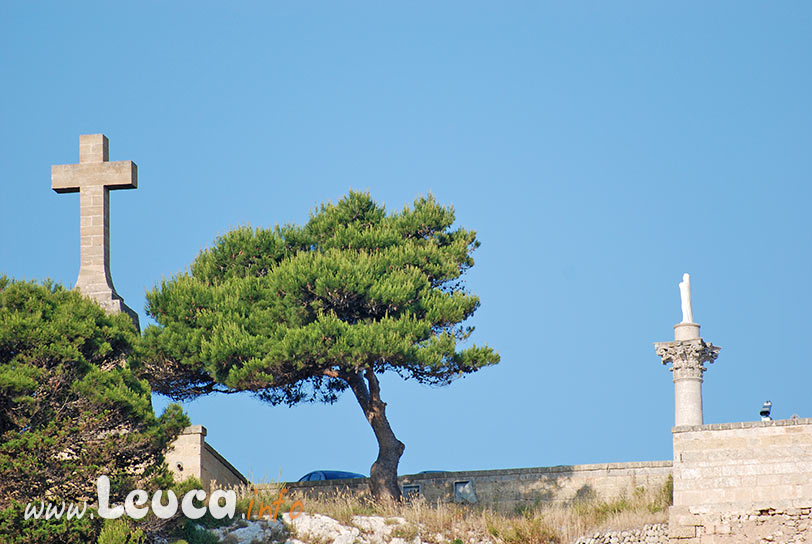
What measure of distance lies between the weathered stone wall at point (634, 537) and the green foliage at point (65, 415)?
29.1 feet

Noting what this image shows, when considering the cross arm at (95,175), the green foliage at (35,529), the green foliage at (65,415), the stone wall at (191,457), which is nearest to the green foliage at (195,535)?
the green foliage at (65,415)

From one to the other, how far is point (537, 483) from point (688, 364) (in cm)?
463

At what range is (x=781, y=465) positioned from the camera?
85.4 feet

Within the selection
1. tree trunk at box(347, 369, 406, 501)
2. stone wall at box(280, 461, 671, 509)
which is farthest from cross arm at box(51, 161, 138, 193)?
stone wall at box(280, 461, 671, 509)

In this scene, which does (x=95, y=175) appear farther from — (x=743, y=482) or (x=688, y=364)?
(x=743, y=482)

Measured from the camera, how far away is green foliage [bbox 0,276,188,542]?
73.3 ft

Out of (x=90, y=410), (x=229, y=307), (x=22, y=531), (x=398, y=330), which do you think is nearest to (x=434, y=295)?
(x=398, y=330)

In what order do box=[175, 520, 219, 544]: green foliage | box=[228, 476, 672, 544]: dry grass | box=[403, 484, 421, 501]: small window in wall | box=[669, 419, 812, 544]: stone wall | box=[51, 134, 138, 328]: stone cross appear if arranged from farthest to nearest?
box=[403, 484, 421, 501]: small window in wall, box=[51, 134, 138, 328]: stone cross, box=[228, 476, 672, 544]: dry grass, box=[669, 419, 812, 544]: stone wall, box=[175, 520, 219, 544]: green foliage

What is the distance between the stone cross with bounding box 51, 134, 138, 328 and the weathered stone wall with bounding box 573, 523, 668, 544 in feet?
38.0

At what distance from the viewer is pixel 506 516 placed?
94.4ft

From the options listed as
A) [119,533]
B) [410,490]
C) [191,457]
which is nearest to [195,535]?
[191,457]

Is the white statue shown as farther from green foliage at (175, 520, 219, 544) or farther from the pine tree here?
green foliage at (175, 520, 219, 544)

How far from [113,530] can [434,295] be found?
10.4 meters

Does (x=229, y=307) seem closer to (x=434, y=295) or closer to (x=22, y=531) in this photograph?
(x=434, y=295)
